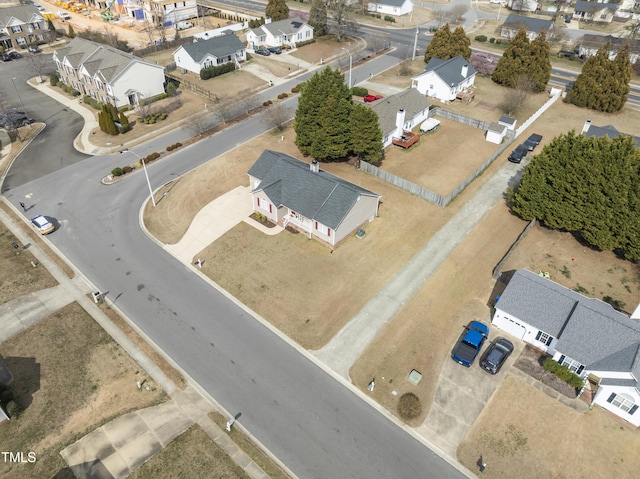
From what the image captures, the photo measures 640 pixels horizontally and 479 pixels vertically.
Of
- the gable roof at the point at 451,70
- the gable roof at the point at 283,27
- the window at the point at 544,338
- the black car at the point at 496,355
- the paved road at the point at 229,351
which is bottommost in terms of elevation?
the paved road at the point at 229,351

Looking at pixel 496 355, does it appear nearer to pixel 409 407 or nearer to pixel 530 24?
pixel 409 407

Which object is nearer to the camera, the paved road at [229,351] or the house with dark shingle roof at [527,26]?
the paved road at [229,351]

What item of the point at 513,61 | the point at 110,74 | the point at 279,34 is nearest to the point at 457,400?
the point at 110,74

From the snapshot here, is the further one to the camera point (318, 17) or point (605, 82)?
point (318, 17)

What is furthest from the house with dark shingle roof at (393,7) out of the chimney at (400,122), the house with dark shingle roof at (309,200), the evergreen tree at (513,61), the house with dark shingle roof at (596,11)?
the house with dark shingle roof at (309,200)

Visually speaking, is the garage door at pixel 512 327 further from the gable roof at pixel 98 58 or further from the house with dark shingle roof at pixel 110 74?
the gable roof at pixel 98 58

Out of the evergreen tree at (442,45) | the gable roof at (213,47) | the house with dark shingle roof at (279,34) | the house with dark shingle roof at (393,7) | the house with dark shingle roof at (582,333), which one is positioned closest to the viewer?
the house with dark shingle roof at (582,333)

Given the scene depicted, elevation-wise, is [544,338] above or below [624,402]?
below

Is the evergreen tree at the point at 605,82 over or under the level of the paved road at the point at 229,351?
over
